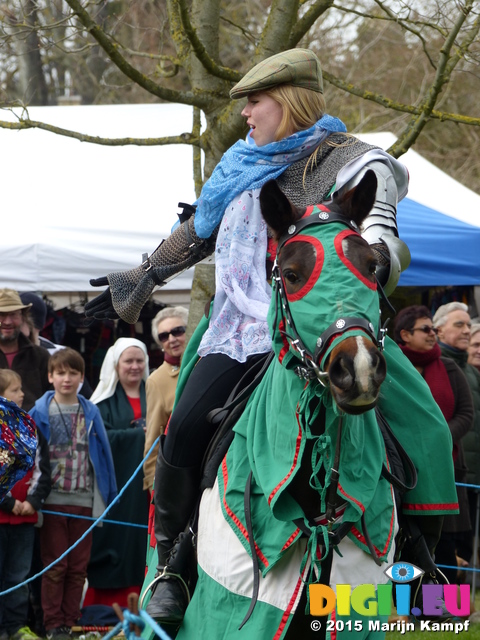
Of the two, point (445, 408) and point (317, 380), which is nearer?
point (317, 380)

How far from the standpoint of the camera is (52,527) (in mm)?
6719

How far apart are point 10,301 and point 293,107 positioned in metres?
4.27

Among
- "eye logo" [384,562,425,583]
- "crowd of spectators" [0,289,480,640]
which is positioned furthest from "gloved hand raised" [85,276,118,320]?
"crowd of spectators" [0,289,480,640]

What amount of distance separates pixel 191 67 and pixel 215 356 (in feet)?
12.3

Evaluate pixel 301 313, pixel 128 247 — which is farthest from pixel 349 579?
pixel 128 247

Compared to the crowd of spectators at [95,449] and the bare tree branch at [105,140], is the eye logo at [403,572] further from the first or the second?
the bare tree branch at [105,140]

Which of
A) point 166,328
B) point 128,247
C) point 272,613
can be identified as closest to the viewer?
point 272,613

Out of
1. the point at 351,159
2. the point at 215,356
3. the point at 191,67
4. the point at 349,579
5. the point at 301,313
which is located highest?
the point at 191,67

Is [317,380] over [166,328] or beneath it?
over

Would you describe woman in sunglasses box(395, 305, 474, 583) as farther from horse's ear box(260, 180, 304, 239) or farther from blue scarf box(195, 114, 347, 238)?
horse's ear box(260, 180, 304, 239)

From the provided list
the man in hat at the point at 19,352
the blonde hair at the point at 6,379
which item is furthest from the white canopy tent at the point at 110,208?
the blonde hair at the point at 6,379

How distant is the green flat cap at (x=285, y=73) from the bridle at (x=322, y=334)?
79 centimetres

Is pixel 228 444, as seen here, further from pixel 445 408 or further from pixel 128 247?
pixel 128 247

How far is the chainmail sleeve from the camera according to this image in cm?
379
